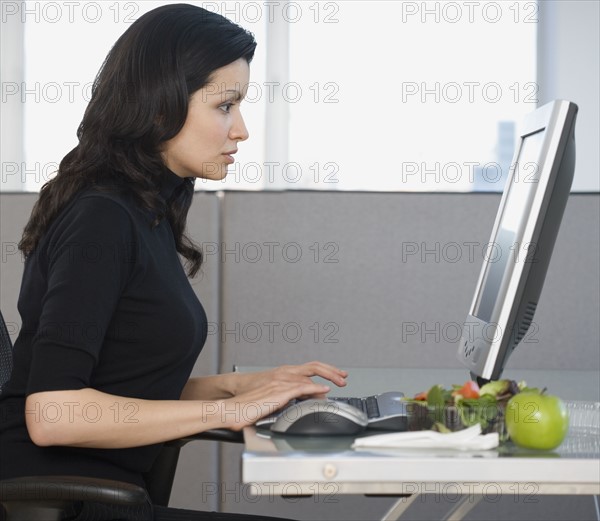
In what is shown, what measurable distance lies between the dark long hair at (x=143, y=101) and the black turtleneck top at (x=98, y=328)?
4 centimetres

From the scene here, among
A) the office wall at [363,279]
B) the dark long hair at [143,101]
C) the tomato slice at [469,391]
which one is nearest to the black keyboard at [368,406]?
the tomato slice at [469,391]

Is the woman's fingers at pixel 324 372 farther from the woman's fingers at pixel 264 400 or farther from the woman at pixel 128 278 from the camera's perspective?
the woman's fingers at pixel 264 400

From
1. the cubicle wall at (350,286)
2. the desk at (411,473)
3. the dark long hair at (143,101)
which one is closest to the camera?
the desk at (411,473)

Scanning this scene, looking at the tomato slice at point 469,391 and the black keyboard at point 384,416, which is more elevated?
the tomato slice at point 469,391

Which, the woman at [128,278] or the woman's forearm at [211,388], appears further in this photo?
the woman's forearm at [211,388]

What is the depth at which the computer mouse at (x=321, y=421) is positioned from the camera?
3.22 ft

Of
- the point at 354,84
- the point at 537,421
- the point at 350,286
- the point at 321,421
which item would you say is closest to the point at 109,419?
the point at 321,421

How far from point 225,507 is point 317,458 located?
1.52 metres

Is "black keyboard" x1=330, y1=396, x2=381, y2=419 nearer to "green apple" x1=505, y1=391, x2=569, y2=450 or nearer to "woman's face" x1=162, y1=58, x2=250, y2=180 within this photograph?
"green apple" x1=505, y1=391, x2=569, y2=450

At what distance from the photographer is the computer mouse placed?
3.22 ft

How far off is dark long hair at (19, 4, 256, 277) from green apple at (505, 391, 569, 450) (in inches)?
22.9

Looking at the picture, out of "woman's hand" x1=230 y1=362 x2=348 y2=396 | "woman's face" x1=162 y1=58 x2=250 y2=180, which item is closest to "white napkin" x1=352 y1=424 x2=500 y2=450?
"woman's hand" x1=230 y1=362 x2=348 y2=396

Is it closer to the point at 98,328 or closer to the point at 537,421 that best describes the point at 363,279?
the point at 98,328

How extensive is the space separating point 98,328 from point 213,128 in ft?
1.28
